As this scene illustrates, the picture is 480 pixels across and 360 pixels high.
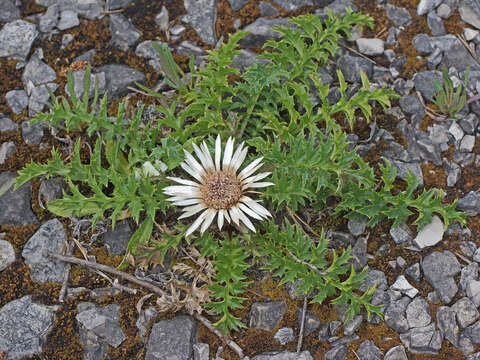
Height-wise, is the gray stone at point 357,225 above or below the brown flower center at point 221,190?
below

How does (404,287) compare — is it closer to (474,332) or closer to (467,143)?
(474,332)

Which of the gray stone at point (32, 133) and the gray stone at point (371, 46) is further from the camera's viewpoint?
the gray stone at point (371, 46)


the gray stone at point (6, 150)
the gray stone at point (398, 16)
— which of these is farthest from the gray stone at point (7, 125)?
the gray stone at point (398, 16)

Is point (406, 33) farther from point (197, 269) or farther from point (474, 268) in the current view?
point (197, 269)

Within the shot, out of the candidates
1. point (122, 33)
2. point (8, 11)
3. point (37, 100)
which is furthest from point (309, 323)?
point (8, 11)

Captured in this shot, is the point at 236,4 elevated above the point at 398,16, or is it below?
above

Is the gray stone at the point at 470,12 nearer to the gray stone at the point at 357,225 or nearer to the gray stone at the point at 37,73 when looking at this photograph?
the gray stone at the point at 357,225
